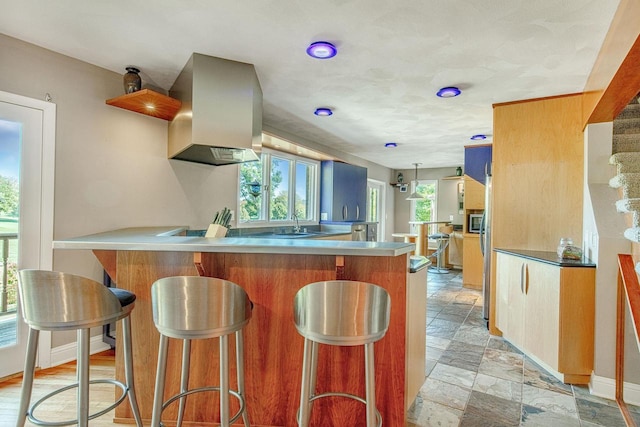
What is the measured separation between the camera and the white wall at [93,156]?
2451 mm

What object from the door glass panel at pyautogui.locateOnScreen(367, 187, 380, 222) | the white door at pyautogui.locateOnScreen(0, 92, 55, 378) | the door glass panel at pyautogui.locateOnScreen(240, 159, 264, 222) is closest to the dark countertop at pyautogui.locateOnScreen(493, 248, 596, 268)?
the door glass panel at pyautogui.locateOnScreen(240, 159, 264, 222)

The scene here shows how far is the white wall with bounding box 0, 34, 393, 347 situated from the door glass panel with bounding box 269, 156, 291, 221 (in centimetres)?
154

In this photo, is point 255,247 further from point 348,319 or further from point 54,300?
point 54,300

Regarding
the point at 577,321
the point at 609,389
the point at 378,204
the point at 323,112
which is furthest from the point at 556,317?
the point at 378,204

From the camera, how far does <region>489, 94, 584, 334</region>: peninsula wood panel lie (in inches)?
117

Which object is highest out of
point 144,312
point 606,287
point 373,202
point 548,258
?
point 373,202

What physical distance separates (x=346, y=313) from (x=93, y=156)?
246 cm

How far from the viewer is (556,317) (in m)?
2.51

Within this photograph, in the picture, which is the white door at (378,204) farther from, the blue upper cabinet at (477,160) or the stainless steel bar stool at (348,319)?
the stainless steel bar stool at (348,319)

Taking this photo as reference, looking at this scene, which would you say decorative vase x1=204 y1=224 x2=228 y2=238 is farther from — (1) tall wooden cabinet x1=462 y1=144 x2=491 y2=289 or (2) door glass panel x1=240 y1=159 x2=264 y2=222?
(1) tall wooden cabinet x1=462 y1=144 x2=491 y2=289

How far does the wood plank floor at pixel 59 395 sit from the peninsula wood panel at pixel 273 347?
33 cm

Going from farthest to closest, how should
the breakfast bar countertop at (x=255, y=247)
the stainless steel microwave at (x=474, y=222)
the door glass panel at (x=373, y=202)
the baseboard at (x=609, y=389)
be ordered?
the door glass panel at (x=373, y=202), the stainless steel microwave at (x=474, y=222), the baseboard at (x=609, y=389), the breakfast bar countertop at (x=255, y=247)

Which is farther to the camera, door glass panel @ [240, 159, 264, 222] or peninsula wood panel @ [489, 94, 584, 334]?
door glass panel @ [240, 159, 264, 222]

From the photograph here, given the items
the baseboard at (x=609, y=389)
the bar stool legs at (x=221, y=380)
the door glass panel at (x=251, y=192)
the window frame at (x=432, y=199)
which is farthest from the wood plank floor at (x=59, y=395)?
the window frame at (x=432, y=199)
